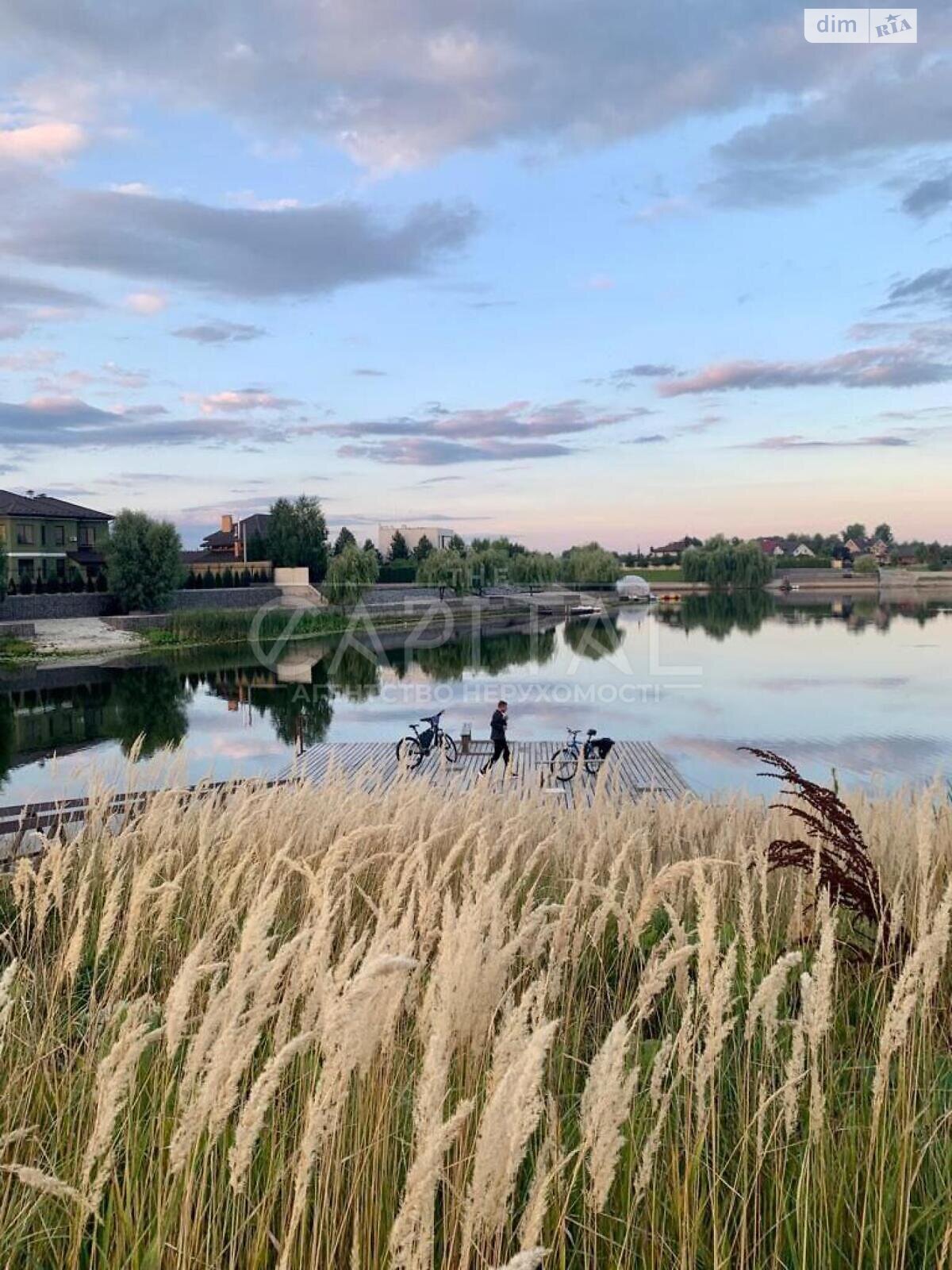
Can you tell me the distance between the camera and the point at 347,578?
2430 inches

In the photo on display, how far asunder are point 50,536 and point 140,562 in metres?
18.8

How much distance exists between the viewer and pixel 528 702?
30.9m

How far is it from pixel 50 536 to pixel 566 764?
205 ft

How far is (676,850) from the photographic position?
5785mm

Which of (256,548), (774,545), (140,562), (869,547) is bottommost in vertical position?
(140,562)

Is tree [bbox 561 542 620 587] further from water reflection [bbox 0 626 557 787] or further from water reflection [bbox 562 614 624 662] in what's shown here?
water reflection [bbox 0 626 557 787]

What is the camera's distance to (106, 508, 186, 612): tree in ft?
174

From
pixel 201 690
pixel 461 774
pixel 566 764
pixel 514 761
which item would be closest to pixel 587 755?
pixel 566 764

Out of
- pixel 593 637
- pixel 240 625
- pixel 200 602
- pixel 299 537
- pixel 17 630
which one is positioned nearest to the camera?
pixel 17 630

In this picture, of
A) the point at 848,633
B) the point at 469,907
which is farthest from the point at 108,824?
the point at 848,633

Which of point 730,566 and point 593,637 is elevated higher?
point 730,566

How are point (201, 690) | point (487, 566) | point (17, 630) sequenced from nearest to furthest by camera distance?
point (201, 690) → point (17, 630) → point (487, 566)

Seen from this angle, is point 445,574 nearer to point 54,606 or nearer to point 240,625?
point 240,625

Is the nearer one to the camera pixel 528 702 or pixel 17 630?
pixel 528 702
